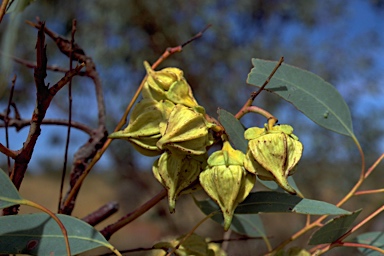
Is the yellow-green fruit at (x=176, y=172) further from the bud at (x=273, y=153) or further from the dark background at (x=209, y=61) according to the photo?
the dark background at (x=209, y=61)

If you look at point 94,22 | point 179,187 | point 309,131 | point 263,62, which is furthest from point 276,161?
point 309,131

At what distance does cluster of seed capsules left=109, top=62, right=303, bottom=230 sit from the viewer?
2.06 feet

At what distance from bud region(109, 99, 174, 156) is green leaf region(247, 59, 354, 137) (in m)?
0.19

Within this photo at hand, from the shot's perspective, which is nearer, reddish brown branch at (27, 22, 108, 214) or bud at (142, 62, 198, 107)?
bud at (142, 62, 198, 107)

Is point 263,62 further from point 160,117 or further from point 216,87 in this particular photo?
point 216,87

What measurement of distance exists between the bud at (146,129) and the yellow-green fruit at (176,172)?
0.12ft

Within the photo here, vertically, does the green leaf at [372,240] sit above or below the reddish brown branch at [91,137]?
below

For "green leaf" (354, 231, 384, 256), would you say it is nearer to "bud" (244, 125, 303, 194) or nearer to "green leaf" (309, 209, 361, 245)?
"green leaf" (309, 209, 361, 245)

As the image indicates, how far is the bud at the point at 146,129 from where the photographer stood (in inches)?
26.7

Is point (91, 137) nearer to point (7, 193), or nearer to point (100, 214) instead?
point (100, 214)

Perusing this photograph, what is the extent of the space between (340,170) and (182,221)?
1.79 m

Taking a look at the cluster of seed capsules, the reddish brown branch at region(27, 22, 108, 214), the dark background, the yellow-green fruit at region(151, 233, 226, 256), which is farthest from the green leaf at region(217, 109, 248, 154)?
the dark background

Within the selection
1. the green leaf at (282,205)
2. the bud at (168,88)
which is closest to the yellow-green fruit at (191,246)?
the green leaf at (282,205)

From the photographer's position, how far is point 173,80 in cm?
72
